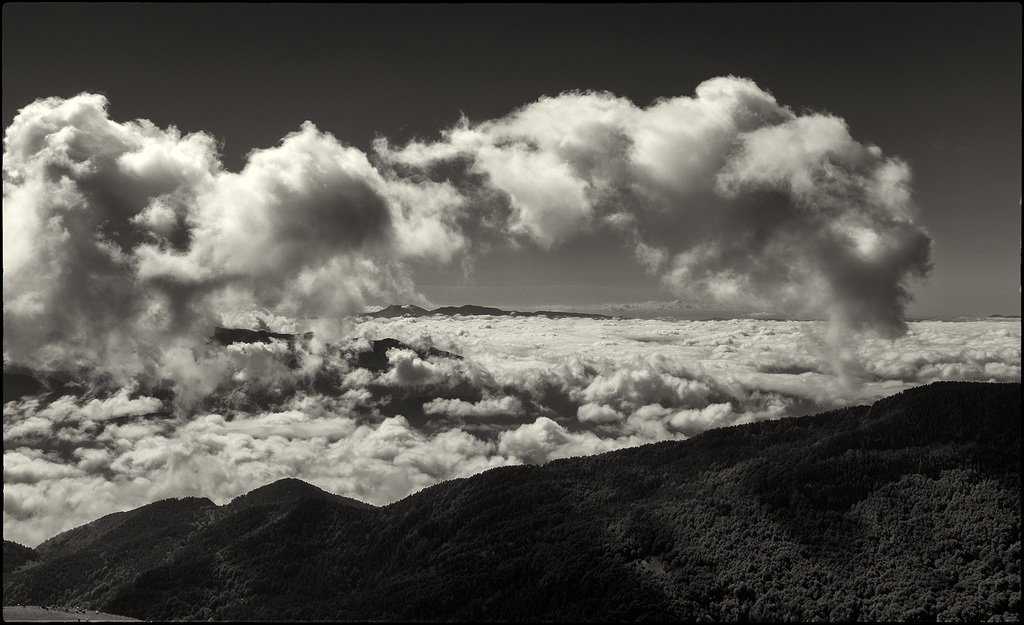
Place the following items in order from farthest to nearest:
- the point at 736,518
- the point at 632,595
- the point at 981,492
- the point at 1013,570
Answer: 1. the point at 736,518
2. the point at 981,492
3. the point at 632,595
4. the point at 1013,570

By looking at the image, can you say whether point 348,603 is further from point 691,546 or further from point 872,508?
point 872,508

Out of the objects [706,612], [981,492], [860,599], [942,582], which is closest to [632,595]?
[706,612]

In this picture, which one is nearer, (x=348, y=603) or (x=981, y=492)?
(x=981, y=492)

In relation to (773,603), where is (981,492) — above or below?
above

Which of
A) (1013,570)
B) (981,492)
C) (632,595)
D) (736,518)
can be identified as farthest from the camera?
(736,518)

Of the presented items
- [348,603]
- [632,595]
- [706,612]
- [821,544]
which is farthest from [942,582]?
[348,603]

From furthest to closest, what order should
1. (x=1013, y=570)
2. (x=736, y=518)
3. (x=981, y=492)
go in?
(x=736, y=518), (x=981, y=492), (x=1013, y=570)

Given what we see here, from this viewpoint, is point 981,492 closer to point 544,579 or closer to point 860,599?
point 860,599

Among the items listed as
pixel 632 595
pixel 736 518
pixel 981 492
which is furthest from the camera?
pixel 736 518

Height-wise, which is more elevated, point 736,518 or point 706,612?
point 736,518
